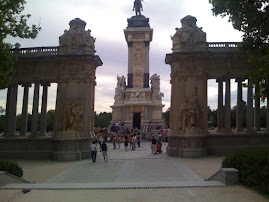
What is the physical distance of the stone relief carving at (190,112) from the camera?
71.4 feet

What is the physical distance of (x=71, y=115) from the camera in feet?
70.8

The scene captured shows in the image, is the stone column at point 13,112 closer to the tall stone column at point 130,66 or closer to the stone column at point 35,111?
the stone column at point 35,111

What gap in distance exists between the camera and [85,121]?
73.1 ft

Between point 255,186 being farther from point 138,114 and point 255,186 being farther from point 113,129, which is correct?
point 138,114

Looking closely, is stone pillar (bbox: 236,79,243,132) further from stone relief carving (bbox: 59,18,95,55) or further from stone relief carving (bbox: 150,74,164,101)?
stone relief carving (bbox: 150,74,164,101)

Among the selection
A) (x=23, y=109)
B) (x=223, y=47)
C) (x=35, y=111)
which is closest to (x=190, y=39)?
(x=223, y=47)

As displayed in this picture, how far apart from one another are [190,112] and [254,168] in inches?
474

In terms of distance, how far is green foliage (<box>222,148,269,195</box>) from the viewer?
30.2 ft

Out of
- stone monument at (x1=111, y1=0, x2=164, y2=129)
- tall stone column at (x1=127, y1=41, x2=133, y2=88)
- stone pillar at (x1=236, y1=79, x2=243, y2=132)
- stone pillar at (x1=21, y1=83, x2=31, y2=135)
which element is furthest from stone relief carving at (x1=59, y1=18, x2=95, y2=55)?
tall stone column at (x1=127, y1=41, x2=133, y2=88)

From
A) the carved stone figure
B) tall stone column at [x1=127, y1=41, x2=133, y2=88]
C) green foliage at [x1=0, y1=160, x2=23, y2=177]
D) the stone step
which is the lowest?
the stone step

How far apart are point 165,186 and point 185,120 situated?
12.1 metres

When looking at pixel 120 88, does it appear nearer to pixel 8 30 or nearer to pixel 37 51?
pixel 37 51

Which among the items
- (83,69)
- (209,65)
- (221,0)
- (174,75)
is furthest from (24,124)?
(221,0)

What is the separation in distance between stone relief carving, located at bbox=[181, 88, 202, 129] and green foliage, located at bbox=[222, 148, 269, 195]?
10.5 meters
